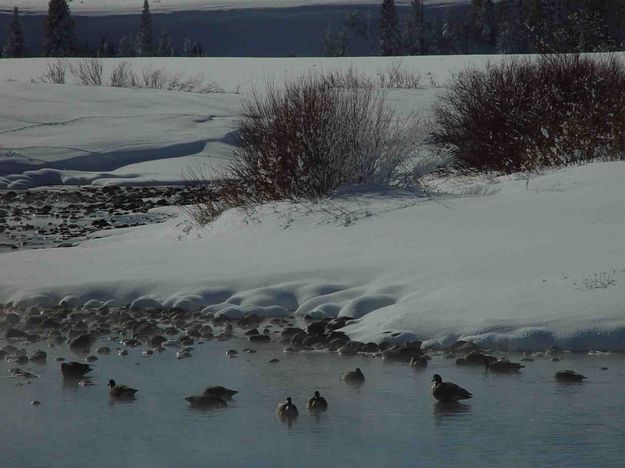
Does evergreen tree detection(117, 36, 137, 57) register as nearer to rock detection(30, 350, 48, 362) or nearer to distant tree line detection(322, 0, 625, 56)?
distant tree line detection(322, 0, 625, 56)

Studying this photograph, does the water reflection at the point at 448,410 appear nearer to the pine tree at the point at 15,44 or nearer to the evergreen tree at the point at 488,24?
the pine tree at the point at 15,44

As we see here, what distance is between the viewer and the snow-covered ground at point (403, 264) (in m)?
9.60

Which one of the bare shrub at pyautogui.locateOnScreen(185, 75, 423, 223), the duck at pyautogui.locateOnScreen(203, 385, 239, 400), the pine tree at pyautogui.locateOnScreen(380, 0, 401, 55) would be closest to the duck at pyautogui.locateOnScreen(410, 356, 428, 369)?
the duck at pyautogui.locateOnScreen(203, 385, 239, 400)

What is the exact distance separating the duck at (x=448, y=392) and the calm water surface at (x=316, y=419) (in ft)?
→ 0.22

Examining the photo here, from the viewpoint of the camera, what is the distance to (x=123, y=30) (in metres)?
169

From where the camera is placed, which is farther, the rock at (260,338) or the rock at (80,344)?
the rock at (260,338)

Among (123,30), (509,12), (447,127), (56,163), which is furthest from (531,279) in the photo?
(123,30)

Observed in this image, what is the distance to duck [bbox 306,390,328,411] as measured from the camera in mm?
7480

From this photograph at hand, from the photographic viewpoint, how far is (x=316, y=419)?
730 cm

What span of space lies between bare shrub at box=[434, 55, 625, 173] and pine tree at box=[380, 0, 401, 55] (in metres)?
86.4

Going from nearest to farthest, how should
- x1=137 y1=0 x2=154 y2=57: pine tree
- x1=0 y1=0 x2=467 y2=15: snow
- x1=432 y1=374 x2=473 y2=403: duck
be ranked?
x1=432 y1=374 x2=473 y2=403: duck, x1=137 y1=0 x2=154 y2=57: pine tree, x1=0 y1=0 x2=467 y2=15: snow

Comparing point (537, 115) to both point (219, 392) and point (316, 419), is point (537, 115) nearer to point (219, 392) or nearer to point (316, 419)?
point (219, 392)

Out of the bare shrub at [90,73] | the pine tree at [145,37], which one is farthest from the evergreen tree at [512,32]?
the bare shrub at [90,73]

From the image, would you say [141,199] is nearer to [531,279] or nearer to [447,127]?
[447,127]
